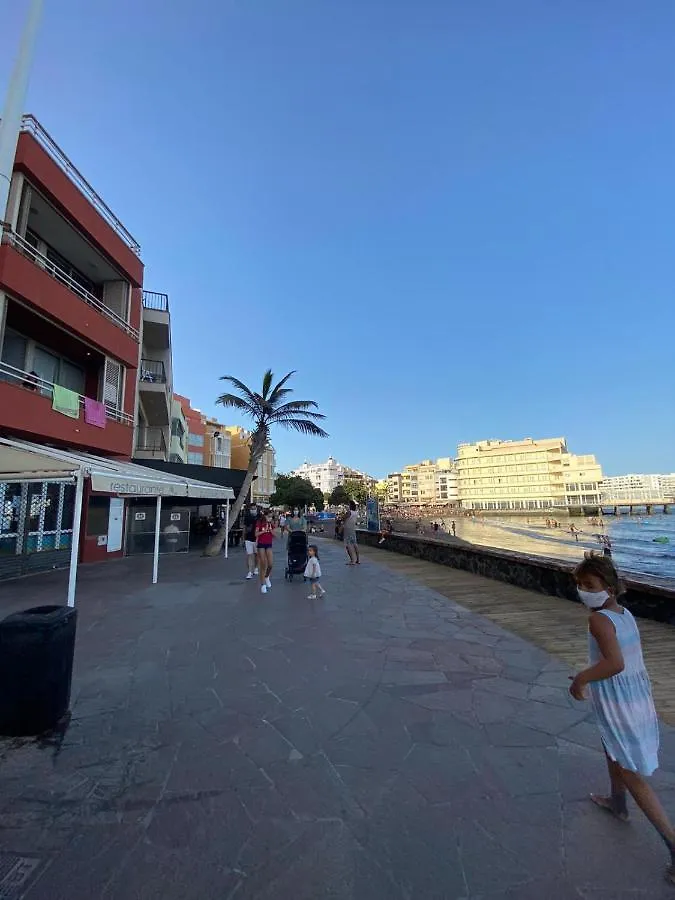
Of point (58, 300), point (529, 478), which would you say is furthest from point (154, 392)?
point (529, 478)

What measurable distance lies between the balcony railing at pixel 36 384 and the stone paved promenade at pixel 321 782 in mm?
8008

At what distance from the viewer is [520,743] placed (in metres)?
3.16

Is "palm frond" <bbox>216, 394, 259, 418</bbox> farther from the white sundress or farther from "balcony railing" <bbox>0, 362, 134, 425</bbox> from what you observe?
the white sundress

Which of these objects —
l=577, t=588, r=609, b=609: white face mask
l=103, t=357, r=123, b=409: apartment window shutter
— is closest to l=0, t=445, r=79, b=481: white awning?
l=577, t=588, r=609, b=609: white face mask

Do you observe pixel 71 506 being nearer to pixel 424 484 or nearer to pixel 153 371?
pixel 153 371

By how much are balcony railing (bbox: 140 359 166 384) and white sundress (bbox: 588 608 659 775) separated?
1875 centimetres

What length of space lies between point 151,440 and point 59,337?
11.1m

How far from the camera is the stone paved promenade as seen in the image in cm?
200

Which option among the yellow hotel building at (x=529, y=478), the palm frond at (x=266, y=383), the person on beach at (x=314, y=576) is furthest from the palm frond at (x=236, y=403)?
the yellow hotel building at (x=529, y=478)

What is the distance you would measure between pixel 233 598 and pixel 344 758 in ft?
19.3

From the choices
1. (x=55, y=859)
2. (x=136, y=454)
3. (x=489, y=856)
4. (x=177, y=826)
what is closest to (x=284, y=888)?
(x=177, y=826)

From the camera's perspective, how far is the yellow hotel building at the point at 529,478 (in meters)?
116

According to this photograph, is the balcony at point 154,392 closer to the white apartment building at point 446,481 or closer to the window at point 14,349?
the window at point 14,349

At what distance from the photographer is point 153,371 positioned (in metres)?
20.7
